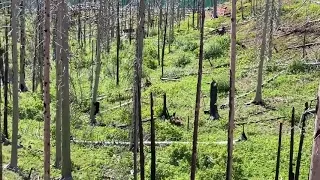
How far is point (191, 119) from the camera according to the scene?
31891 mm

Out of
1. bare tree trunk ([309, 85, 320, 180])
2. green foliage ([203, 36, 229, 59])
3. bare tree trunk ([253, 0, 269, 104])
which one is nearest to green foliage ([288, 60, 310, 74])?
bare tree trunk ([253, 0, 269, 104])

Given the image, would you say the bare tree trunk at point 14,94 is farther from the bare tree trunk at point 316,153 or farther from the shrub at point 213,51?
the shrub at point 213,51

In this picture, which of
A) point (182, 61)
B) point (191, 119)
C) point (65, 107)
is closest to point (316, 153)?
point (65, 107)

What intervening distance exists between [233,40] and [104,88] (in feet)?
91.6

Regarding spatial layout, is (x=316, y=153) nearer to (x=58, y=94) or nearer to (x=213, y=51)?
(x=58, y=94)

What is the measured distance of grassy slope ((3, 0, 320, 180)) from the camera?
2345 centimetres

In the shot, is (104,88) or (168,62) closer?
(104,88)

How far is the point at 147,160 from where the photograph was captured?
2486 centimetres

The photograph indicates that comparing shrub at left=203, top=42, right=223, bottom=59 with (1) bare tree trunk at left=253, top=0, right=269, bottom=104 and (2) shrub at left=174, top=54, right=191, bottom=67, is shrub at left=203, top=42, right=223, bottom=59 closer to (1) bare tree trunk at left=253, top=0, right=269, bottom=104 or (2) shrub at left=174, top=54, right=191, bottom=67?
(2) shrub at left=174, top=54, right=191, bottom=67

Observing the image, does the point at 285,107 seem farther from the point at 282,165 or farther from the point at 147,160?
the point at 147,160

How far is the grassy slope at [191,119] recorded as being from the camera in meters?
23.5

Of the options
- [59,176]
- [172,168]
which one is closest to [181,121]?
[172,168]

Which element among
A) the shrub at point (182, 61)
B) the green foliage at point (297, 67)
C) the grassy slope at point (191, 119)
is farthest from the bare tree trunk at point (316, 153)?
the shrub at point (182, 61)

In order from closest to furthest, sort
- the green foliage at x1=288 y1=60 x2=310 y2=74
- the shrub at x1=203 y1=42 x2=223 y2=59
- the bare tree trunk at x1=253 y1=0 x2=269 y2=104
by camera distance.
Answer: the bare tree trunk at x1=253 y1=0 x2=269 y2=104 < the green foliage at x1=288 y1=60 x2=310 y2=74 < the shrub at x1=203 y1=42 x2=223 y2=59
